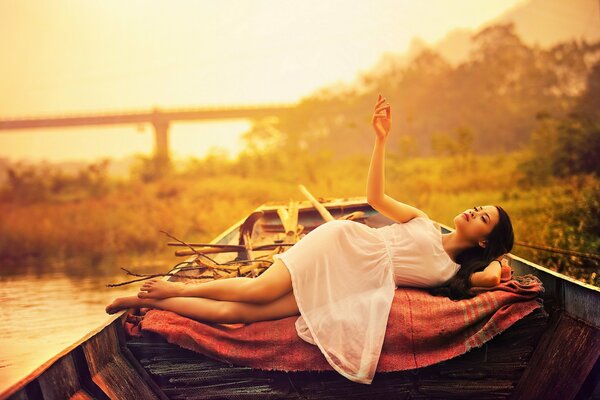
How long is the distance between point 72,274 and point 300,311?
285 inches

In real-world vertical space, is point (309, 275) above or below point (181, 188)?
above

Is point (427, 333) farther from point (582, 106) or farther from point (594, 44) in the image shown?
point (594, 44)

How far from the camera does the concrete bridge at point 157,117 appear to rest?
2662cm

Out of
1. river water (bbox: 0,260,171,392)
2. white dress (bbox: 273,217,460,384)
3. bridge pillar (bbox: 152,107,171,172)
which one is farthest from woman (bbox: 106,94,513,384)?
bridge pillar (bbox: 152,107,171,172)

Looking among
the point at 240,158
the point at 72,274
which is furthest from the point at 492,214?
the point at 240,158

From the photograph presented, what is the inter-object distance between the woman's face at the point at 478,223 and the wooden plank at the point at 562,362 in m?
0.52

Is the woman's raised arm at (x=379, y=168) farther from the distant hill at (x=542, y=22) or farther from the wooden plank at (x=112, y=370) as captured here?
the distant hill at (x=542, y=22)

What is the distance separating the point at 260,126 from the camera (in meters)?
26.1

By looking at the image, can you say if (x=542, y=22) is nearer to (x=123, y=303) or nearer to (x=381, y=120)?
(x=381, y=120)

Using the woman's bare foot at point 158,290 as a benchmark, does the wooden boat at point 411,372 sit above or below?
below

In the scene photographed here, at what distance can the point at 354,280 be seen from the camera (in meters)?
3.07

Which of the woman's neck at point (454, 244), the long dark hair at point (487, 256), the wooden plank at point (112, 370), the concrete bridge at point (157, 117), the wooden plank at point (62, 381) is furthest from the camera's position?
the concrete bridge at point (157, 117)

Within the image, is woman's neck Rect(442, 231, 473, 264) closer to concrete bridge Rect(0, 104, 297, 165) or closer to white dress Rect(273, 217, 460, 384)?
white dress Rect(273, 217, 460, 384)

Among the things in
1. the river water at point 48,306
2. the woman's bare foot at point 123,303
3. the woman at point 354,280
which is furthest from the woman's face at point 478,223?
the river water at point 48,306
